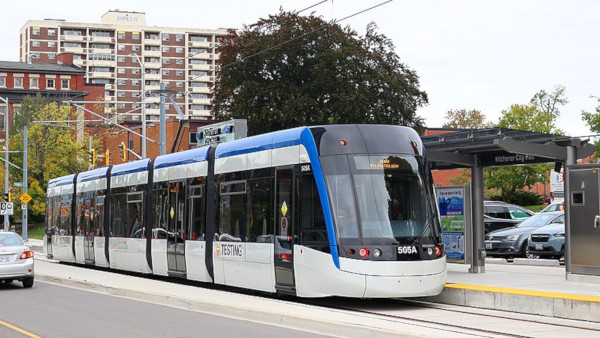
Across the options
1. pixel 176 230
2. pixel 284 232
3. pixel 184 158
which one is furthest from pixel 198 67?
pixel 284 232

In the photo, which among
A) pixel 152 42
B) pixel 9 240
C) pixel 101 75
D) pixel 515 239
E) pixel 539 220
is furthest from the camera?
pixel 152 42

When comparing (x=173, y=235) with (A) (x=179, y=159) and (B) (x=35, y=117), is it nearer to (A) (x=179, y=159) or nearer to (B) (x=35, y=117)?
(A) (x=179, y=159)

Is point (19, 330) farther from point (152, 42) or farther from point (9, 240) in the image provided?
point (152, 42)

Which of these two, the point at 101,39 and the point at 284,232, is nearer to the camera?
the point at 284,232

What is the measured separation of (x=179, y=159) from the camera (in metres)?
21.6

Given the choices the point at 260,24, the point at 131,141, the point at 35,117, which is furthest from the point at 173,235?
the point at 131,141

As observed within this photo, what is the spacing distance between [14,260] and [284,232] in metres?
8.20

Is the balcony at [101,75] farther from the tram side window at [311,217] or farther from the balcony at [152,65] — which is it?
the tram side window at [311,217]

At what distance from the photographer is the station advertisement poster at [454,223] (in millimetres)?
19906

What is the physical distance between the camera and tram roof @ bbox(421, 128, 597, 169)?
668 inches

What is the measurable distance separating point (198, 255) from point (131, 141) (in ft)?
222

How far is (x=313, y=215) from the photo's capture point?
602 inches

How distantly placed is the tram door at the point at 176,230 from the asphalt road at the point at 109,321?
8.55 feet

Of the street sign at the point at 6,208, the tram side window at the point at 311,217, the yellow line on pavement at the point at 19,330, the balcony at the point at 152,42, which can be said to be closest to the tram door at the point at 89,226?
the tram side window at the point at 311,217
